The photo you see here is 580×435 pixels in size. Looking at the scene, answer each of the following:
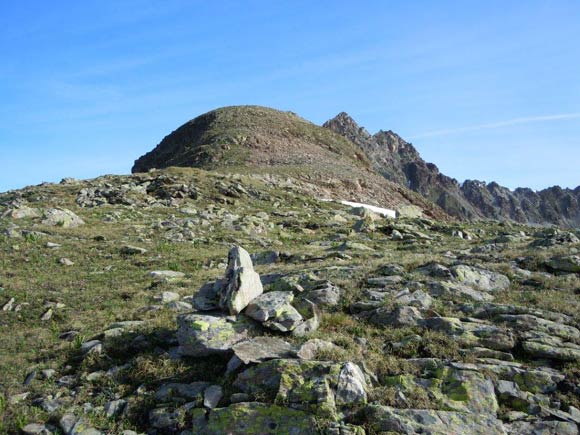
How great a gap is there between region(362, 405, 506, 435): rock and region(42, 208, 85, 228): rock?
77.8ft

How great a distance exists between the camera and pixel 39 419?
781 cm

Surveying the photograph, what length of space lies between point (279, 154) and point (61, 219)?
136 ft

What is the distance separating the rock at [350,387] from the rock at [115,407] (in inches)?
144

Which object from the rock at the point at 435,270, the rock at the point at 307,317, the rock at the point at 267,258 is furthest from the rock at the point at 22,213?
the rock at the point at 435,270

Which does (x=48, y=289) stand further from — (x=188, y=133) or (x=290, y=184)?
(x=188, y=133)

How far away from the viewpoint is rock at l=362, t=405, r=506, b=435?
266 inches

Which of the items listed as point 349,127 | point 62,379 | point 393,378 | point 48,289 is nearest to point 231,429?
point 393,378

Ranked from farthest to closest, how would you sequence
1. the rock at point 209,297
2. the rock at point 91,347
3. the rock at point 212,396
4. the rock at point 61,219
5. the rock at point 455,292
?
the rock at point 61,219, the rock at point 455,292, the rock at point 209,297, the rock at point 91,347, the rock at point 212,396

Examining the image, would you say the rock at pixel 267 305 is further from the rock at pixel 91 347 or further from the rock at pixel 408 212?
the rock at pixel 408 212

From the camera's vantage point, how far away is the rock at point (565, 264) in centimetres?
1459

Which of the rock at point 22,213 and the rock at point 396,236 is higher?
the rock at point 22,213

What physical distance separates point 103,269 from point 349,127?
470ft

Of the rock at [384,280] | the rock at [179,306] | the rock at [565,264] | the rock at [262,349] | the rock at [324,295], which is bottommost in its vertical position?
the rock at [262,349]

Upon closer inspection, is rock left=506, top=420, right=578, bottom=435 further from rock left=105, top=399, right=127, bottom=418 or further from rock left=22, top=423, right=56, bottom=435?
rock left=22, top=423, right=56, bottom=435
